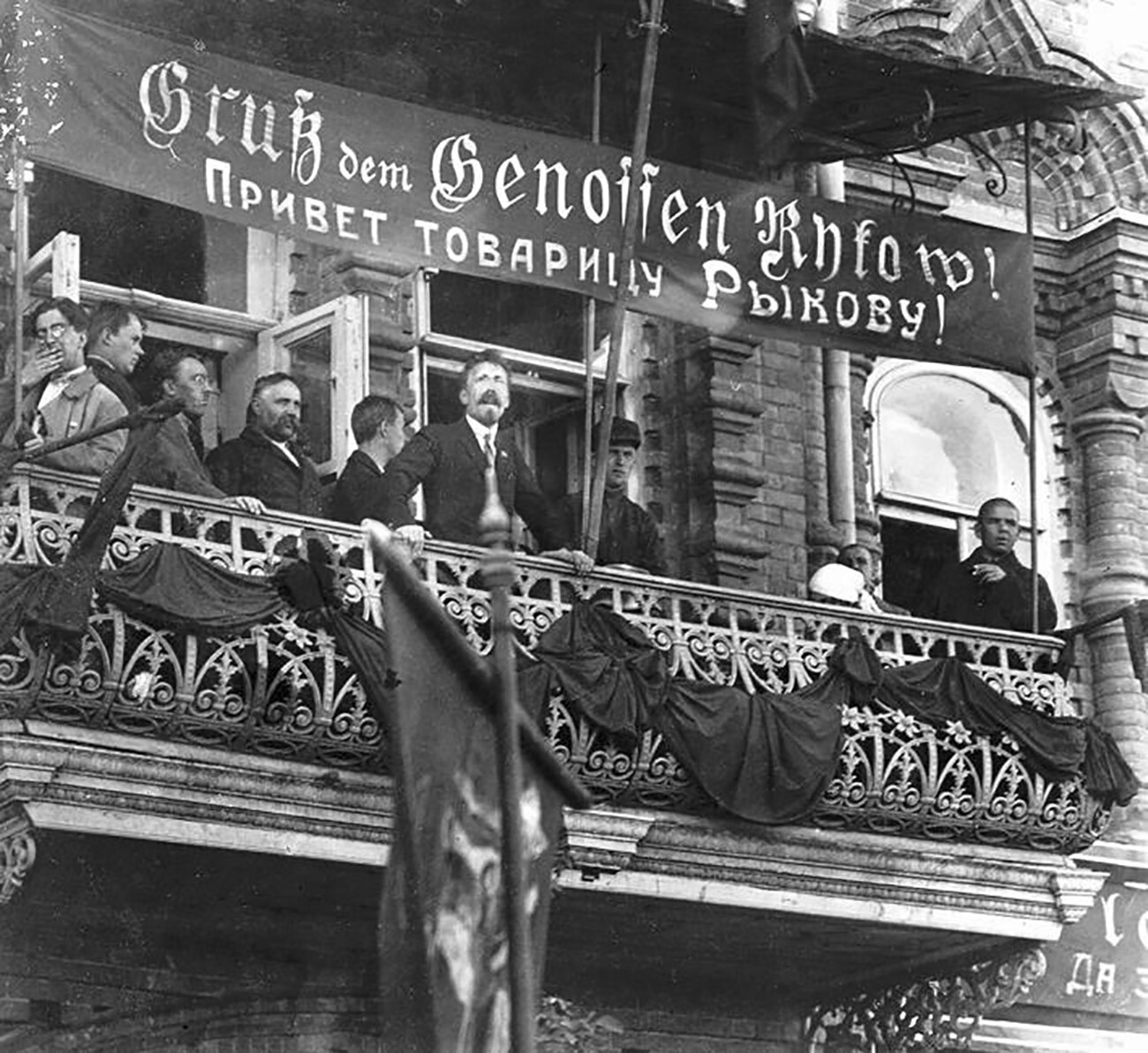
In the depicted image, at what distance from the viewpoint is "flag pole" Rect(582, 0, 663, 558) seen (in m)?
13.2

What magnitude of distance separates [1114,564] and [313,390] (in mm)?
5326

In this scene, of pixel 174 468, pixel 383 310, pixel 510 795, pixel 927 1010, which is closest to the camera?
pixel 510 795

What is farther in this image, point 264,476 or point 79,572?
point 264,476

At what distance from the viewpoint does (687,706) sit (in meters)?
13.1

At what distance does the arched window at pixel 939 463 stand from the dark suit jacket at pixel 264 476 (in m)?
4.72

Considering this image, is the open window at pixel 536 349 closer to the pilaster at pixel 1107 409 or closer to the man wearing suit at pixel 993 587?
the man wearing suit at pixel 993 587

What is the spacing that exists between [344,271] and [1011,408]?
4696mm

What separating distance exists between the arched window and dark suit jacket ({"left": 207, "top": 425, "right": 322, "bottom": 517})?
4720mm

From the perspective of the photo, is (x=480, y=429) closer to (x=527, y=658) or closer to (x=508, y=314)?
(x=527, y=658)

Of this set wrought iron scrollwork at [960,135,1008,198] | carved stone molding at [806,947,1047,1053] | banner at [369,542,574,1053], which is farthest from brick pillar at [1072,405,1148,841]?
banner at [369,542,574,1053]

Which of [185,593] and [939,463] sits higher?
[939,463]

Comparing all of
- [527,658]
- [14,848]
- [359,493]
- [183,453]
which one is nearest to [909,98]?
[359,493]

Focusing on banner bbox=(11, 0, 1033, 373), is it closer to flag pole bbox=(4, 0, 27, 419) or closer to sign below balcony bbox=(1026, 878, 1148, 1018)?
flag pole bbox=(4, 0, 27, 419)

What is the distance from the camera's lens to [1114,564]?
57.6 ft
